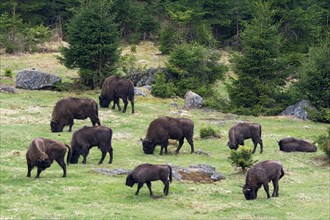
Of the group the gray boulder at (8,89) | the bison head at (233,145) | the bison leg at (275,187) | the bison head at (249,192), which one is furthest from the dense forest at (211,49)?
the bison head at (249,192)

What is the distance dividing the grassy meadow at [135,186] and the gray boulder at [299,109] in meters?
3.73

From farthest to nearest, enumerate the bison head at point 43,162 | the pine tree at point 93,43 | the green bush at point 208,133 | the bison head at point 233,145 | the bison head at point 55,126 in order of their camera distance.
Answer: the pine tree at point 93,43 < the green bush at point 208,133 < the bison head at point 55,126 < the bison head at point 233,145 < the bison head at point 43,162

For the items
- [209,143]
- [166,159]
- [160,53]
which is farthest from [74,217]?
[160,53]

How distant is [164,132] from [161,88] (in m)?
19.8

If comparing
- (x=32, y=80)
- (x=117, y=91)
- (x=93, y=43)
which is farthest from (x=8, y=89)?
(x=117, y=91)

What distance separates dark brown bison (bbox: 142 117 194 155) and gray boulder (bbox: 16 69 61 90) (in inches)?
820

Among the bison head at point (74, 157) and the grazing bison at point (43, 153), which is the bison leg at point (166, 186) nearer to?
the grazing bison at point (43, 153)

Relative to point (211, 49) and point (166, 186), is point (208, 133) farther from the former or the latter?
point (211, 49)

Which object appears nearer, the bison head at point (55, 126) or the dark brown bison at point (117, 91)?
the bison head at point (55, 126)

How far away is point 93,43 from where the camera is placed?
50.8 meters

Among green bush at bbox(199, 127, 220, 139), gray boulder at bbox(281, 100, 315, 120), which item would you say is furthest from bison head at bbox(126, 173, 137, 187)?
gray boulder at bbox(281, 100, 315, 120)

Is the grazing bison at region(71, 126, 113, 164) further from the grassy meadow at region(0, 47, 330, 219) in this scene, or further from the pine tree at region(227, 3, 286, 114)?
the pine tree at region(227, 3, 286, 114)

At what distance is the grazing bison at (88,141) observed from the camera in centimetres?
2859

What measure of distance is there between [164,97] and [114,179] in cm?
2646
